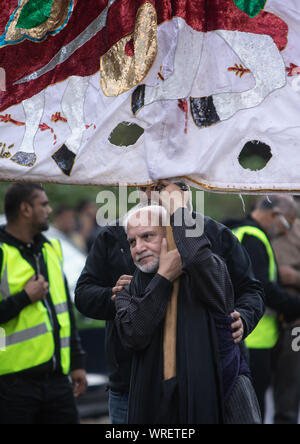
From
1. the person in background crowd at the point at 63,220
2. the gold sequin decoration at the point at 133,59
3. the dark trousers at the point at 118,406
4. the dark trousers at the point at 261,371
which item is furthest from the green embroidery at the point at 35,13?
the person in background crowd at the point at 63,220

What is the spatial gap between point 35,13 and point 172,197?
1.18 meters

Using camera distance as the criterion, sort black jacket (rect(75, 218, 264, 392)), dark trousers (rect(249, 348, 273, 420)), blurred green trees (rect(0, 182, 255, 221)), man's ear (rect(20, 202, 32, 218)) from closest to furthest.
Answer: black jacket (rect(75, 218, 264, 392)) < man's ear (rect(20, 202, 32, 218)) < dark trousers (rect(249, 348, 273, 420)) < blurred green trees (rect(0, 182, 255, 221))

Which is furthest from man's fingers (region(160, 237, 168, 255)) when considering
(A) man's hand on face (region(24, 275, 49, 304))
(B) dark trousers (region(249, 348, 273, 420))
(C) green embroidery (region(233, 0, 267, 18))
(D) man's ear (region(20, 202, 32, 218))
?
(B) dark trousers (region(249, 348, 273, 420))

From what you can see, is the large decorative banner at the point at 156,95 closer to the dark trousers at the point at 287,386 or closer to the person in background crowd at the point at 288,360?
the person in background crowd at the point at 288,360

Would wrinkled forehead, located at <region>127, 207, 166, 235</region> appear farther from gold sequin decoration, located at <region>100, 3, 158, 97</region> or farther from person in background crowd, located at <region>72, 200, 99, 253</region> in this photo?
person in background crowd, located at <region>72, 200, 99, 253</region>

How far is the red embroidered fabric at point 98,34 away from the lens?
3617mm

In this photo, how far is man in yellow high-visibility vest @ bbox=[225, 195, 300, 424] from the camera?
6.08 meters

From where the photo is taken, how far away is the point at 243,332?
12.4 ft

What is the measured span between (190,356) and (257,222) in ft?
→ 10.5

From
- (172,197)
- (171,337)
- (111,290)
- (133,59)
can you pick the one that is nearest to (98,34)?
(133,59)

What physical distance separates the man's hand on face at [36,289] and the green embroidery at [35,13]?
191 centimetres

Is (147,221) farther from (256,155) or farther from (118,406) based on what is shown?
(118,406)

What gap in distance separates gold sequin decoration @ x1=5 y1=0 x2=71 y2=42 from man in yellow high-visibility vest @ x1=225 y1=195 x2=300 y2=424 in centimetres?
281
